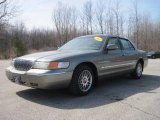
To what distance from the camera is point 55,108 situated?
4.42 meters

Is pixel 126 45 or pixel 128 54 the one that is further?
pixel 126 45

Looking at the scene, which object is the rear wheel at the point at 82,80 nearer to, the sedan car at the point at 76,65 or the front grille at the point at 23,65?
the sedan car at the point at 76,65

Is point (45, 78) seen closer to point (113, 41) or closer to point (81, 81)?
point (81, 81)

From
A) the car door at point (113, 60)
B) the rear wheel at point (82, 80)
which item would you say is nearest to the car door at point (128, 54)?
the car door at point (113, 60)

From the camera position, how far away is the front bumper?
4746 millimetres

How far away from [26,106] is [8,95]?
1.13 meters

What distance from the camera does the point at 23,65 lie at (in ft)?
16.9

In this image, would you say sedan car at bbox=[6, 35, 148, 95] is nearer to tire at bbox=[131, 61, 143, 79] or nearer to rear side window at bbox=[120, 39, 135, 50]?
rear side window at bbox=[120, 39, 135, 50]

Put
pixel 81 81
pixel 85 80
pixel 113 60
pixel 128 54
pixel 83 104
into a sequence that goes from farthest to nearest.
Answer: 1. pixel 128 54
2. pixel 113 60
3. pixel 85 80
4. pixel 81 81
5. pixel 83 104

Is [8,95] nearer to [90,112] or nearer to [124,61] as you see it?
[90,112]

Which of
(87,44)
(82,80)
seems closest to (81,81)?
(82,80)

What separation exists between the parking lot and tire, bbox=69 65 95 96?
6.4 inches

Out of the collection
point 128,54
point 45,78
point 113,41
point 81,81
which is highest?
point 113,41

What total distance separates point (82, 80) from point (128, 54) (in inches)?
95.4
